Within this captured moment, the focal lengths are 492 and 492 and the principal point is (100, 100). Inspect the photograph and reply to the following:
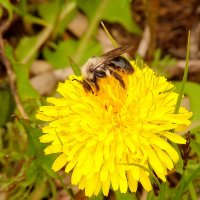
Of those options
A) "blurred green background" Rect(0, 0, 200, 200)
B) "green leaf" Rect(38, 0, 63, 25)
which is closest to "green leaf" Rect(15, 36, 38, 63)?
"blurred green background" Rect(0, 0, 200, 200)

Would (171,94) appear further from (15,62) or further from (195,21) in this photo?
(195,21)

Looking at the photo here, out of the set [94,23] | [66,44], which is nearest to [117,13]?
[94,23]

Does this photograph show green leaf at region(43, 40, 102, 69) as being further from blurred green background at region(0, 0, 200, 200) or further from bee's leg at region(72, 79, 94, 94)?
bee's leg at region(72, 79, 94, 94)

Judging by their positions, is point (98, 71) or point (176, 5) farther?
point (176, 5)

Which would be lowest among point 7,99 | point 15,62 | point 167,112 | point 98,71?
point 167,112

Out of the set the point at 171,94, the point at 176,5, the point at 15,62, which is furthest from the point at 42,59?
the point at 171,94

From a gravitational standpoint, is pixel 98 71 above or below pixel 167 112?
above

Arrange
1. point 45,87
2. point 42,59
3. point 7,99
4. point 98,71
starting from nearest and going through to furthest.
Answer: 1. point 98,71
2. point 7,99
3. point 45,87
4. point 42,59
